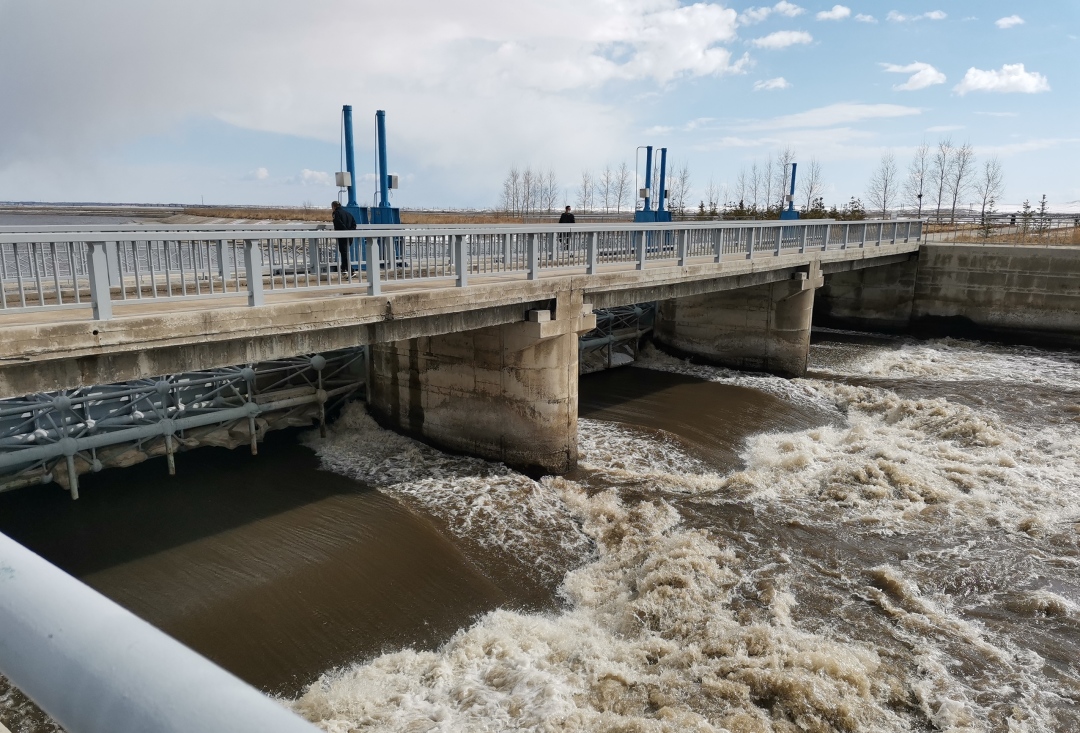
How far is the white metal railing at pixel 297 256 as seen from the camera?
714cm

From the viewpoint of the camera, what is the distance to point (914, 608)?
8875 mm

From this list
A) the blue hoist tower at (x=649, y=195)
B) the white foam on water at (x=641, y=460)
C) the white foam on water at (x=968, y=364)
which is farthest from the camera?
the blue hoist tower at (x=649, y=195)

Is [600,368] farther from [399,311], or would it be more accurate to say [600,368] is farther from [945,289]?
[945,289]

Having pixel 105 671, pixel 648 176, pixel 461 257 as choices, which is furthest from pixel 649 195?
pixel 105 671

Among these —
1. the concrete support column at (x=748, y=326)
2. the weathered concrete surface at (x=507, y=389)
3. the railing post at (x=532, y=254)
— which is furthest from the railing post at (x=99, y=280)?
the concrete support column at (x=748, y=326)

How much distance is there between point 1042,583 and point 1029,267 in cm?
2255

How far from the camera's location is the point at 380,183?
1550 cm

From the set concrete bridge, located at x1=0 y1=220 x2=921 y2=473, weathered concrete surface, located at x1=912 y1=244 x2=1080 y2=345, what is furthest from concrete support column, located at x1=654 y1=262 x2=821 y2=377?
weathered concrete surface, located at x1=912 y1=244 x2=1080 y2=345

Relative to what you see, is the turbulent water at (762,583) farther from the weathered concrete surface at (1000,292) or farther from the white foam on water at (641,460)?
the weathered concrete surface at (1000,292)

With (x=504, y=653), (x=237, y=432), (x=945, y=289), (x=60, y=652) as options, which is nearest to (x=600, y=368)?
(x=237, y=432)

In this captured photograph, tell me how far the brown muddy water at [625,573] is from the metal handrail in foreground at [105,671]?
255 inches

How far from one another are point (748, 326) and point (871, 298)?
1168 centimetres

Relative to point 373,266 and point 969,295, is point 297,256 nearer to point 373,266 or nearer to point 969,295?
point 373,266

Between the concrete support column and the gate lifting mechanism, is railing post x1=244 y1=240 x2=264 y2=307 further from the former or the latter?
the concrete support column
